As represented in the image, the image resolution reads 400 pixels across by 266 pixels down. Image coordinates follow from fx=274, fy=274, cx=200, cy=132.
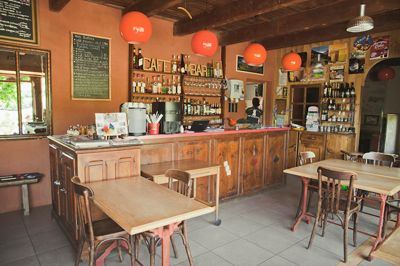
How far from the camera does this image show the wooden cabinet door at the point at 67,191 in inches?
111

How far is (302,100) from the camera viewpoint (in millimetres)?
7723

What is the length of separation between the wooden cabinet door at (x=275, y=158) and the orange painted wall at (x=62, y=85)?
288 centimetres

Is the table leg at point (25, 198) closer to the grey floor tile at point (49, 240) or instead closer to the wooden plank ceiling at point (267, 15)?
the grey floor tile at point (49, 240)

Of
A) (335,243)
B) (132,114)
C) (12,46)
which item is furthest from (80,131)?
(335,243)

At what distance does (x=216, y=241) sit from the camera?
3.17m

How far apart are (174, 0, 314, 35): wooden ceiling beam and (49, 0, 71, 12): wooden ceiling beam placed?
7.51ft

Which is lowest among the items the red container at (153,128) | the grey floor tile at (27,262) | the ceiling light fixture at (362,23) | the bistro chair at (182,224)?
the grey floor tile at (27,262)

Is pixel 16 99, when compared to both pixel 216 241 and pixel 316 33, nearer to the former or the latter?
pixel 216 241

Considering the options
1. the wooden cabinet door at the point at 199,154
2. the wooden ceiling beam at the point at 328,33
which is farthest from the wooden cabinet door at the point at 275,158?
the wooden ceiling beam at the point at 328,33

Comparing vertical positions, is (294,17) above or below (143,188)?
above

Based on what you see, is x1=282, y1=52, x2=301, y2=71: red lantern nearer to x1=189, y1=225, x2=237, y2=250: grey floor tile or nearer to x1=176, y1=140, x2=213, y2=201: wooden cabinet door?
x1=176, y1=140, x2=213, y2=201: wooden cabinet door

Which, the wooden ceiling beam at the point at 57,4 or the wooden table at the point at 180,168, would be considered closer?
the wooden table at the point at 180,168

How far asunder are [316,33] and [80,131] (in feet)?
17.2

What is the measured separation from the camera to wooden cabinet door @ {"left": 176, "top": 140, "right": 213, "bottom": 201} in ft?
12.5
